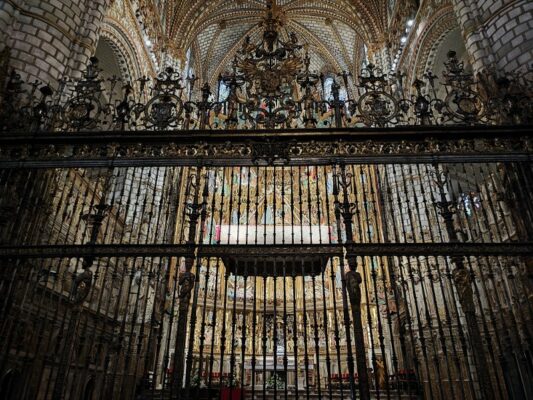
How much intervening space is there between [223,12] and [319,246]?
2245 cm

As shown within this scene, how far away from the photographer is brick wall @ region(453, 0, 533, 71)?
7500 mm

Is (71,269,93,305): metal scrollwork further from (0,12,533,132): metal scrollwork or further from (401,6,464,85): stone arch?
(401,6,464,85): stone arch

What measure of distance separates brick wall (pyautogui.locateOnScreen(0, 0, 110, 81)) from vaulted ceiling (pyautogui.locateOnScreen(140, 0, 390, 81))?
10.0 metres

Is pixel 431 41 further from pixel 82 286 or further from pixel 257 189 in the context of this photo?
pixel 82 286

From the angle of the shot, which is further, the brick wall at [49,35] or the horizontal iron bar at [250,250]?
the brick wall at [49,35]

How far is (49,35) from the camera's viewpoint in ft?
26.8

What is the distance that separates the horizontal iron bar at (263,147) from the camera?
18.2 feet

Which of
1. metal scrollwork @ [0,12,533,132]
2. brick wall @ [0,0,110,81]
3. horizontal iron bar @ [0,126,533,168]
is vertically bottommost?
horizontal iron bar @ [0,126,533,168]

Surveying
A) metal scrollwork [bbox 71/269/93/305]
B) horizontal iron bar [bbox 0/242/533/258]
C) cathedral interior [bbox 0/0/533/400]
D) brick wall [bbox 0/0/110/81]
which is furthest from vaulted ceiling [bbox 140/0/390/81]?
metal scrollwork [bbox 71/269/93/305]

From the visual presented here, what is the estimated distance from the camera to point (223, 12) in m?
23.8

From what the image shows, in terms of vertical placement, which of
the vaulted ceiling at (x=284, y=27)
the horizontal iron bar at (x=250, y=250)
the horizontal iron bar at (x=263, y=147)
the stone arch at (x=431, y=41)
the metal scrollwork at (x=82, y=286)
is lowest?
the metal scrollwork at (x=82, y=286)

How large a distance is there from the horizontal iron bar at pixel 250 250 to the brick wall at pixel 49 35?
418cm

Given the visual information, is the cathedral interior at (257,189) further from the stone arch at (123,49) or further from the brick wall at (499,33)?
the stone arch at (123,49)

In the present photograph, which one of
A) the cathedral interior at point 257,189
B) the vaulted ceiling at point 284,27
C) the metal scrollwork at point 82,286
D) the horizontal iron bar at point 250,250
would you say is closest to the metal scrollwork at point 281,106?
the cathedral interior at point 257,189
